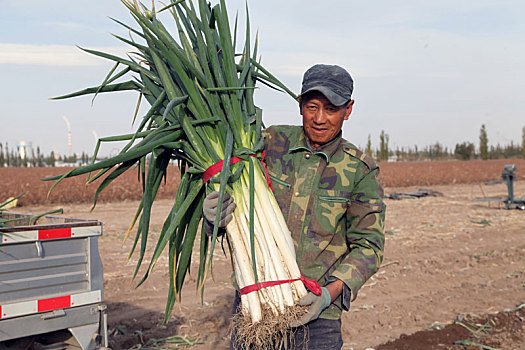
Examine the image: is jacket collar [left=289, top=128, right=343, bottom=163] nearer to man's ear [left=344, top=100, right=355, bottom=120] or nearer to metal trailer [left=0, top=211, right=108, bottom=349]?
man's ear [left=344, top=100, right=355, bottom=120]

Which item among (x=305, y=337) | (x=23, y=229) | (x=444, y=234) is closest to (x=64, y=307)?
(x=23, y=229)

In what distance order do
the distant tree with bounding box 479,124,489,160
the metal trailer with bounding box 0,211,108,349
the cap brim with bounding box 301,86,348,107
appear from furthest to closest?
the distant tree with bounding box 479,124,489,160 → the metal trailer with bounding box 0,211,108,349 → the cap brim with bounding box 301,86,348,107

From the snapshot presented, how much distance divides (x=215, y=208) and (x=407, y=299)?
4.30 metres

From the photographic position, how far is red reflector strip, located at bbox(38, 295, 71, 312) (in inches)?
114

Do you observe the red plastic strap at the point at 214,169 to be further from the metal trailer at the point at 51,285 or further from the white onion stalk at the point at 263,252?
the metal trailer at the point at 51,285

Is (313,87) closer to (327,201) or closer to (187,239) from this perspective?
(327,201)

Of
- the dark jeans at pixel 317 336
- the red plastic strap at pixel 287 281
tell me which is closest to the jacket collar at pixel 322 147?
the red plastic strap at pixel 287 281

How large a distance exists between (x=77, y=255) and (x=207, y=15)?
1.79m

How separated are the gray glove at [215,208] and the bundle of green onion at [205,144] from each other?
0.23 ft

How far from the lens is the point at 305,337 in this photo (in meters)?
2.08

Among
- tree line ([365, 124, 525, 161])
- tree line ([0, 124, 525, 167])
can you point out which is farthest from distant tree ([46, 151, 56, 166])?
tree line ([365, 124, 525, 161])

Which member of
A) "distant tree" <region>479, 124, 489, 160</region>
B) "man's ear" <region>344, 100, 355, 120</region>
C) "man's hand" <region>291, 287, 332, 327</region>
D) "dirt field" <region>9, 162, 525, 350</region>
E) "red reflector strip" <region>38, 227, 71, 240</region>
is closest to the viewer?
"man's hand" <region>291, 287, 332, 327</region>

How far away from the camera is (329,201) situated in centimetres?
212

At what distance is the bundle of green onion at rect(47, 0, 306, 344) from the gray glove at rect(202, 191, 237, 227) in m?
0.07
